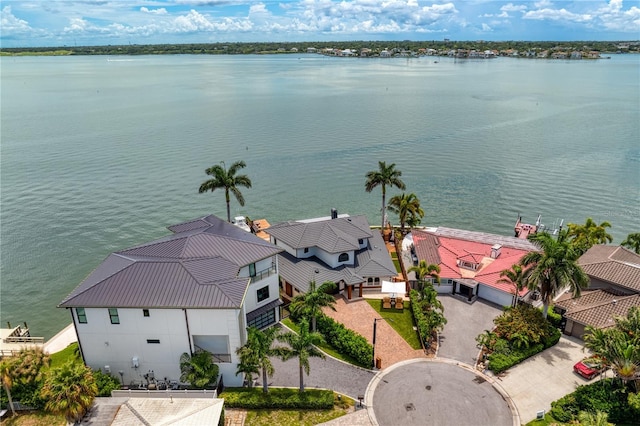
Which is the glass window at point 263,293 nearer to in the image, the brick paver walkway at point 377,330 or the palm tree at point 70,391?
the brick paver walkway at point 377,330

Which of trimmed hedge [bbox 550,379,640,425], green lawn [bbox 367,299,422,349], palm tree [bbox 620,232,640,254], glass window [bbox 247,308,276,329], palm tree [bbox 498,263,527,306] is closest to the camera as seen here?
trimmed hedge [bbox 550,379,640,425]

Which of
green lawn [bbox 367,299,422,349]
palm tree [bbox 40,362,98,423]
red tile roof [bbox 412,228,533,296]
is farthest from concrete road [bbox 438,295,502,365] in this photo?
palm tree [bbox 40,362,98,423]

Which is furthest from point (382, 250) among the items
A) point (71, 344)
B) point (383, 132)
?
point (383, 132)

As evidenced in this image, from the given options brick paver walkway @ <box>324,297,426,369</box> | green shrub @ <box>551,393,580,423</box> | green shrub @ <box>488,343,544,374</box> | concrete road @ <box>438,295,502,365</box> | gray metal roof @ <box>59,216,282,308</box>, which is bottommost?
concrete road @ <box>438,295,502,365</box>

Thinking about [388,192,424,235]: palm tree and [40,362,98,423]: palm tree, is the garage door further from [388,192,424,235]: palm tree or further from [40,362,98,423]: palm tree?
[40,362,98,423]: palm tree

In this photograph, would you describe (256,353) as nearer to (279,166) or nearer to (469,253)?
(469,253)

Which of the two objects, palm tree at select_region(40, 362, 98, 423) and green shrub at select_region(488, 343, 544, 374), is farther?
green shrub at select_region(488, 343, 544, 374)

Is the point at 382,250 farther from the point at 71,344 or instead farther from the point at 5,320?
the point at 5,320
